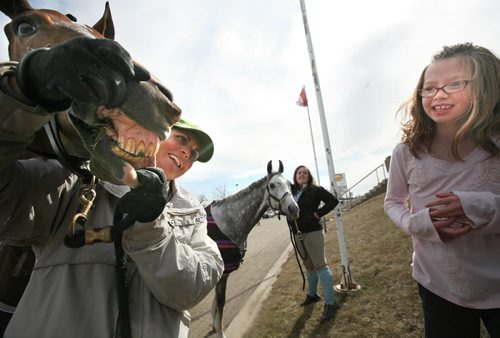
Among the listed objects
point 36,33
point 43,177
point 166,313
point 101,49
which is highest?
point 36,33

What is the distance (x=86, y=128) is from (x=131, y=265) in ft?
1.88

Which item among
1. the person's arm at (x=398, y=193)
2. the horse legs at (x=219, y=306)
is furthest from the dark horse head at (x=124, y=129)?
the horse legs at (x=219, y=306)

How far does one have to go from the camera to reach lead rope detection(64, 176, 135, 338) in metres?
0.79

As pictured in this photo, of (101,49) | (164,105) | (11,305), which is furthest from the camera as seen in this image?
(11,305)

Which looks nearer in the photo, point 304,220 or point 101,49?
point 101,49

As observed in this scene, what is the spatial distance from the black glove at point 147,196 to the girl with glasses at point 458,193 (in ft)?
4.59

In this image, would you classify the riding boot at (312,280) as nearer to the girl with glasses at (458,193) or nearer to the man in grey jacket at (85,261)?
the girl with glasses at (458,193)

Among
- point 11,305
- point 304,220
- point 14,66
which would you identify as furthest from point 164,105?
point 304,220

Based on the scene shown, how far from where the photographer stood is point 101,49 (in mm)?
605

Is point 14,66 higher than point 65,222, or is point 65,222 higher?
point 14,66

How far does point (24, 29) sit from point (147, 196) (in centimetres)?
78

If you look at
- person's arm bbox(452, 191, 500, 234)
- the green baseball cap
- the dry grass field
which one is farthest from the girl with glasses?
the dry grass field

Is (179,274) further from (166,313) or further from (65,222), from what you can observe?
(65,222)

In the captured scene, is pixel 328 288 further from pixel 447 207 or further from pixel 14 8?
pixel 14 8
